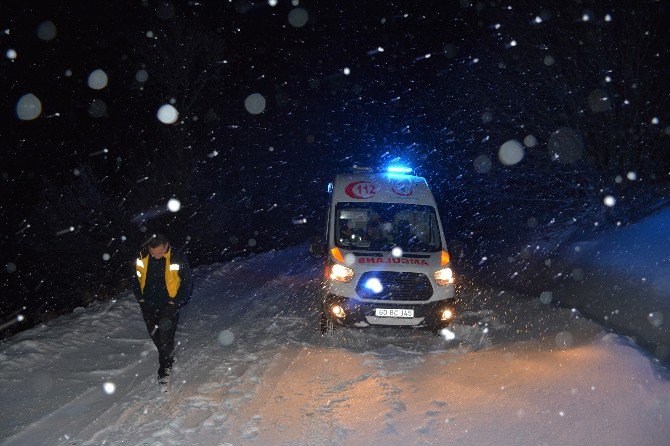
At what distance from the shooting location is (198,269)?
1538 cm

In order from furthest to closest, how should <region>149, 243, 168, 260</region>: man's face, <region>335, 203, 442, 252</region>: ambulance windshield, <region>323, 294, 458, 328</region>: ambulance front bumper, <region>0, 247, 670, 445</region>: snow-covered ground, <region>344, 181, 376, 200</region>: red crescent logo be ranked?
<region>344, 181, 376, 200</region>: red crescent logo → <region>335, 203, 442, 252</region>: ambulance windshield → <region>323, 294, 458, 328</region>: ambulance front bumper → <region>149, 243, 168, 260</region>: man's face → <region>0, 247, 670, 445</region>: snow-covered ground

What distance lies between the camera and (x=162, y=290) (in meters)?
6.11

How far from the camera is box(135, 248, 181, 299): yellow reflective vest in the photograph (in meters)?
6.10

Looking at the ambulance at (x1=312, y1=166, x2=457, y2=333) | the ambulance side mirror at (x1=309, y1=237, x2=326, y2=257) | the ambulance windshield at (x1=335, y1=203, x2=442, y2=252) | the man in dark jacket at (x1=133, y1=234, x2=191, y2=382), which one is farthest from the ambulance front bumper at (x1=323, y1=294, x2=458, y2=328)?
the man in dark jacket at (x1=133, y1=234, x2=191, y2=382)

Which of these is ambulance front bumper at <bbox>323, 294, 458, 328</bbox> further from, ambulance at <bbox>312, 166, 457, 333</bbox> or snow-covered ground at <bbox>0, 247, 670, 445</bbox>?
snow-covered ground at <bbox>0, 247, 670, 445</bbox>

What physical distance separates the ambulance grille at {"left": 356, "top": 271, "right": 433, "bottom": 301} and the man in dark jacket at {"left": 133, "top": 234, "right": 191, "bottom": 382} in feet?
8.22

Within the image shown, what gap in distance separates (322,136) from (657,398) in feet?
130

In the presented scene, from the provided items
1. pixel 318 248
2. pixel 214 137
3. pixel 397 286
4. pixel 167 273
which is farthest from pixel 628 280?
pixel 214 137

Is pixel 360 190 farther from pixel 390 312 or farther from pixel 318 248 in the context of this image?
pixel 390 312

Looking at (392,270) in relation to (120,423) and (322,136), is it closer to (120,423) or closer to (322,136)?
(120,423)

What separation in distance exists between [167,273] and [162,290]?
0.71ft

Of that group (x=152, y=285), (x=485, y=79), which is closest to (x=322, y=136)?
(x=485, y=79)

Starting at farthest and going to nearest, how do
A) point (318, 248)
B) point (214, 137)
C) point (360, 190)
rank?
1. point (214, 137)
2. point (360, 190)
3. point (318, 248)

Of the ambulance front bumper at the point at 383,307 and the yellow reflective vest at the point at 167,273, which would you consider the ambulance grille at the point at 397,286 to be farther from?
the yellow reflective vest at the point at 167,273
